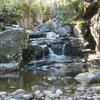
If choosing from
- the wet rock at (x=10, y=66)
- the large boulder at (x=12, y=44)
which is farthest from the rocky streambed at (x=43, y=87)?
the large boulder at (x=12, y=44)

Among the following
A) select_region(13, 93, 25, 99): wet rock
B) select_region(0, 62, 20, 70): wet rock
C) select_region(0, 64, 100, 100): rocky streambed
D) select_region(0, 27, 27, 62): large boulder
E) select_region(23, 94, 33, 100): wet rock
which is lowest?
select_region(0, 64, 100, 100): rocky streambed

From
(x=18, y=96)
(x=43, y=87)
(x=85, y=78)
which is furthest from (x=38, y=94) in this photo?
(x=85, y=78)

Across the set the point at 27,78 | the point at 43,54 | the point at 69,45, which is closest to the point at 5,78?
the point at 27,78

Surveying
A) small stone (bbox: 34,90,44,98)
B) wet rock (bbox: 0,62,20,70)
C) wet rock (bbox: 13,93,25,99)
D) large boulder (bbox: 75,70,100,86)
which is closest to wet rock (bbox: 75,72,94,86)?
large boulder (bbox: 75,70,100,86)

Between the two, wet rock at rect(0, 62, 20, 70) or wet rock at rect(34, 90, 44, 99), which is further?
wet rock at rect(0, 62, 20, 70)

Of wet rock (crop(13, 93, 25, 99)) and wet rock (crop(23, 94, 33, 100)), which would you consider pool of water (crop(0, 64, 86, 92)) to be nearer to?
wet rock (crop(13, 93, 25, 99))

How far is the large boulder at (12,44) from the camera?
32.2ft

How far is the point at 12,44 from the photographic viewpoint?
10.2m

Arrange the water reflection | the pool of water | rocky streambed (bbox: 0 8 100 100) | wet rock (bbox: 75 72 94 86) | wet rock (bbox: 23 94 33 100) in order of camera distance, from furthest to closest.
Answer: wet rock (bbox: 75 72 94 86)
the water reflection
the pool of water
rocky streambed (bbox: 0 8 100 100)
wet rock (bbox: 23 94 33 100)

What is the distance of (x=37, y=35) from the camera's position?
16.3 metres

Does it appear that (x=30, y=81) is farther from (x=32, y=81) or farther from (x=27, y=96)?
(x=27, y=96)

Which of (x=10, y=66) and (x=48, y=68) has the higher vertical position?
(x=10, y=66)

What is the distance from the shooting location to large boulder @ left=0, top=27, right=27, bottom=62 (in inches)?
387

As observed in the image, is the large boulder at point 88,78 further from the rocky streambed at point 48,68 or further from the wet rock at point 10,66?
the wet rock at point 10,66
